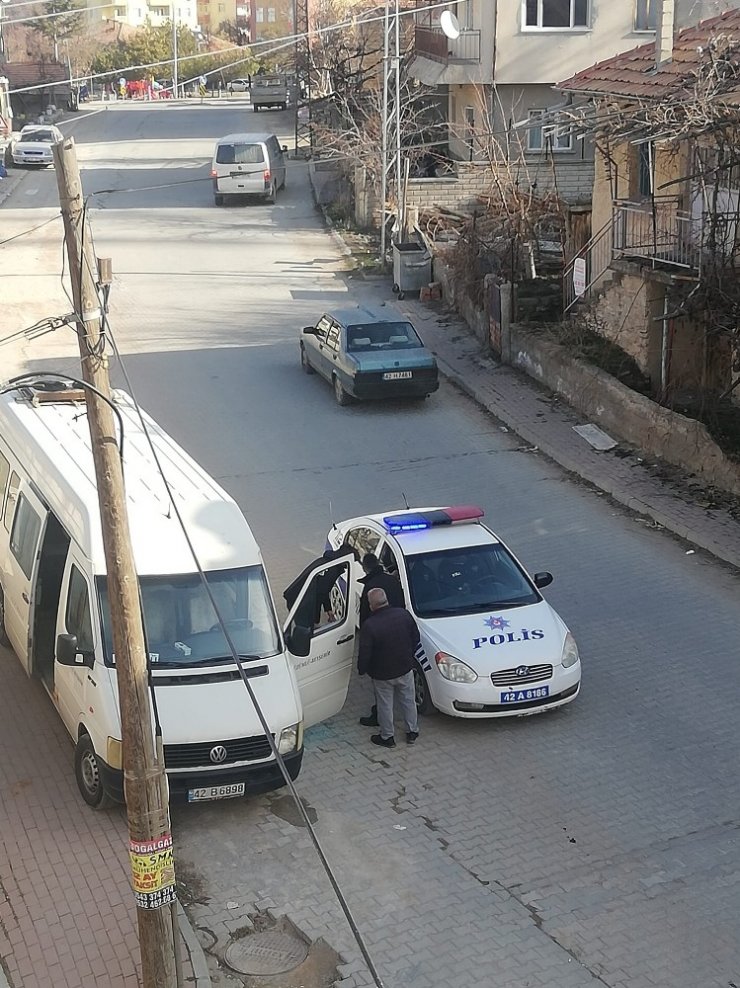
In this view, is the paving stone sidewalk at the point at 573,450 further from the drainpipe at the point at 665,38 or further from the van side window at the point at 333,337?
the drainpipe at the point at 665,38

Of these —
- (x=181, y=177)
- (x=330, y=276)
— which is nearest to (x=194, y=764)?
(x=330, y=276)

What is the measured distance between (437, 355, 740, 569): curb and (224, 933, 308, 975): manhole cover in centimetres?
848

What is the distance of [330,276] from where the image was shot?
3108 centimetres

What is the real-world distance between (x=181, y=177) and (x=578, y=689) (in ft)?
118

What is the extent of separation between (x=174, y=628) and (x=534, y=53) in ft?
89.1

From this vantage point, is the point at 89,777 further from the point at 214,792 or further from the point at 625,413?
the point at 625,413

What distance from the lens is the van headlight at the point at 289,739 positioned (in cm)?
996

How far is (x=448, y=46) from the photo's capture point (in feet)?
117

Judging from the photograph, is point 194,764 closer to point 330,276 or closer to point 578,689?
point 578,689

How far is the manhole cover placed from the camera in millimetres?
8242

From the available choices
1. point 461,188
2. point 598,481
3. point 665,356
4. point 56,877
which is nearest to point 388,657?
point 56,877

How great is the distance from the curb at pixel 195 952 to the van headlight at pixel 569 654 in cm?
421

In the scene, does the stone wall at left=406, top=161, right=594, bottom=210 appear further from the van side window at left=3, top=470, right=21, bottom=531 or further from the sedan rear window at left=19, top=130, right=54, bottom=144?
the van side window at left=3, top=470, right=21, bottom=531

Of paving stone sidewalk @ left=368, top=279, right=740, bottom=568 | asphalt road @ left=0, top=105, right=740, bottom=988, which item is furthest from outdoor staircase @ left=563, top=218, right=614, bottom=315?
asphalt road @ left=0, top=105, right=740, bottom=988
